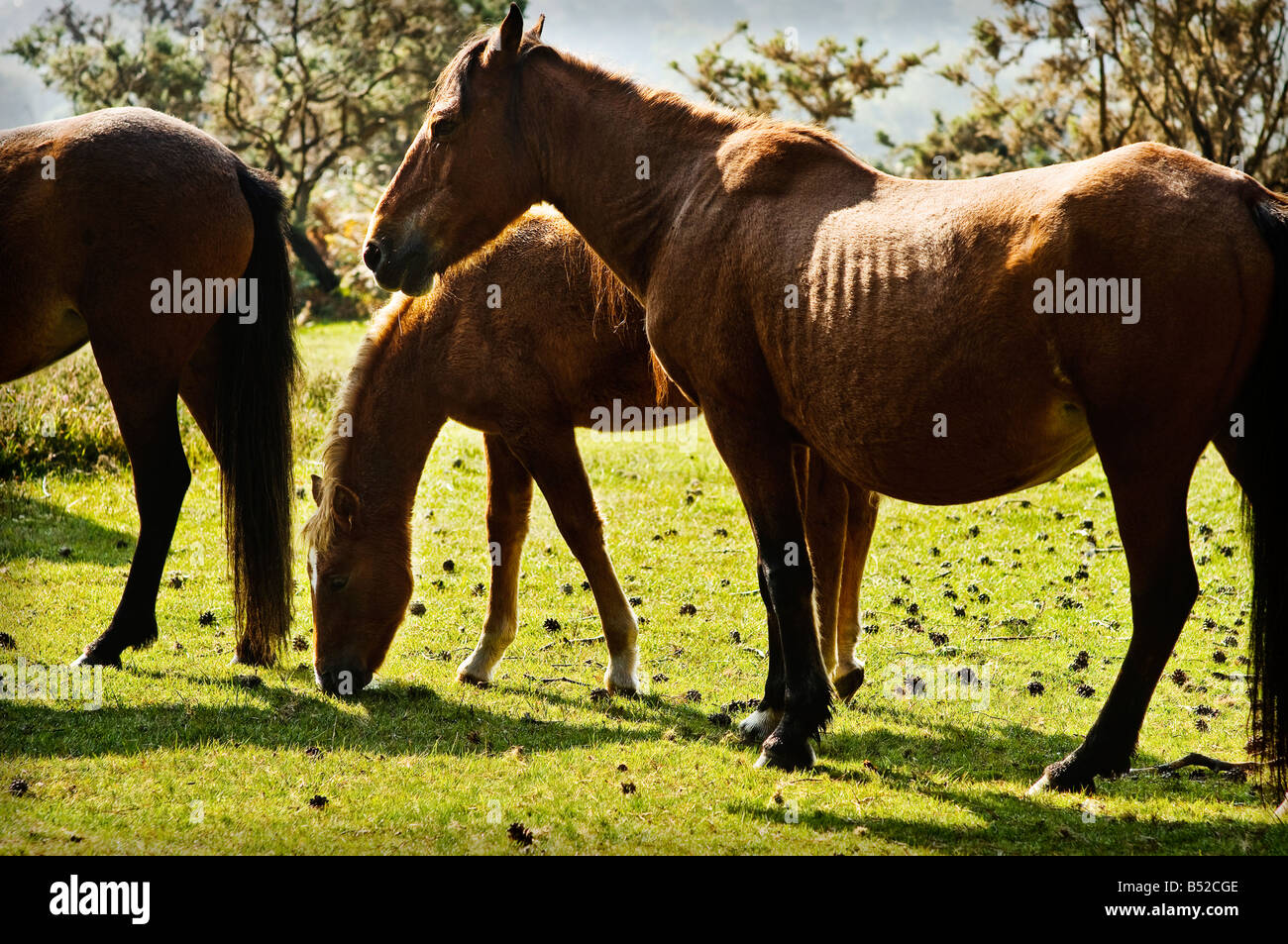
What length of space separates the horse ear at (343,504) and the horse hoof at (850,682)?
312cm

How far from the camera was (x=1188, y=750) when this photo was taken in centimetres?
607

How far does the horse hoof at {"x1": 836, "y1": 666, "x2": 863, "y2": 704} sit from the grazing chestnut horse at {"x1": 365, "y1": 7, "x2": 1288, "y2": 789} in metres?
1.26

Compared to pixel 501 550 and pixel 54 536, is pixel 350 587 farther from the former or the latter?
pixel 54 536

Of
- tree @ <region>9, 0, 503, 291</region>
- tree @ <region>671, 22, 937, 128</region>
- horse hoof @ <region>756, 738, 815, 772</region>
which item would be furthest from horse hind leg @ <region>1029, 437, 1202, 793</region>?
tree @ <region>9, 0, 503, 291</region>

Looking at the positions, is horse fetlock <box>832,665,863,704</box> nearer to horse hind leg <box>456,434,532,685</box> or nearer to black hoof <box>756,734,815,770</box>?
black hoof <box>756,734,815,770</box>

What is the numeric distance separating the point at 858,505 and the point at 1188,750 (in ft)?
7.29

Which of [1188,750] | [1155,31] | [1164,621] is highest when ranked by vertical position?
[1155,31]

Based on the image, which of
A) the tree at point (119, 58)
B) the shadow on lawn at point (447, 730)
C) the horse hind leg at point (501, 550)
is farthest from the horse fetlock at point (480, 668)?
the tree at point (119, 58)

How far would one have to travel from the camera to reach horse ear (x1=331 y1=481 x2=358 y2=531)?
6.95 m

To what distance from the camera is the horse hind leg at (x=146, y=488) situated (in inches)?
270

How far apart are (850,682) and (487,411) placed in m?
2.77

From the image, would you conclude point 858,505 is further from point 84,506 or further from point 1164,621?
point 84,506
